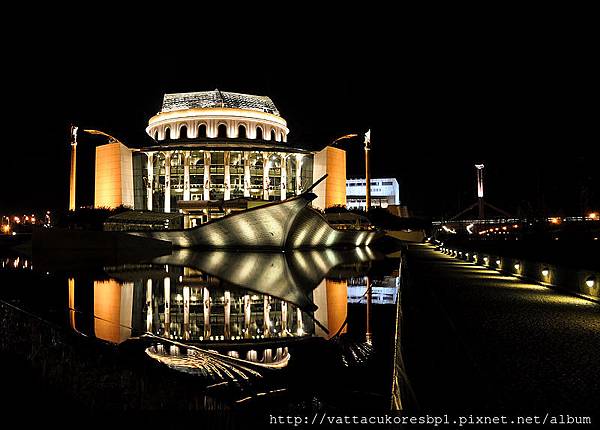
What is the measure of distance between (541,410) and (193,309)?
7.55 metres

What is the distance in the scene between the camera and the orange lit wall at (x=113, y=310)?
795 centimetres

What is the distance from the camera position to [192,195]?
58.9 m

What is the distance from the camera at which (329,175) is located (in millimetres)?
64312

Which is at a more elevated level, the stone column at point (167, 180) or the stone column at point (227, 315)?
the stone column at point (167, 180)

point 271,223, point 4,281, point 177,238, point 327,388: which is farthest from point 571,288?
point 177,238

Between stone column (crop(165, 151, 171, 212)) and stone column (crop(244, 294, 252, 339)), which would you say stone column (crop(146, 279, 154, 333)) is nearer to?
stone column (crop(244, 294, 252, 339))

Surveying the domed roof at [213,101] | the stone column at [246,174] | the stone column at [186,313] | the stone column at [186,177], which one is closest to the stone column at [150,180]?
the stone column at [186,177]

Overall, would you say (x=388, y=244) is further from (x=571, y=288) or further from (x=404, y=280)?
(x=404, y=280)

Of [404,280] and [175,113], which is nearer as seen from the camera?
[404,280]

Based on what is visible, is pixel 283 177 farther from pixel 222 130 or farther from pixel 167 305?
pixel 167 305

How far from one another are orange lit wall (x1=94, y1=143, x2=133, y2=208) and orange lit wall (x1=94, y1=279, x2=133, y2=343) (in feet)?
149

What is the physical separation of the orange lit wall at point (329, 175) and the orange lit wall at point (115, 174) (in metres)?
22.2

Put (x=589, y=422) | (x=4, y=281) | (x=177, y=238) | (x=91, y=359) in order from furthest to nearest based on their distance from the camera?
(x=177, y=238) → (x=4, y=281) → (x=91, y=359) → (x=589, y=422)

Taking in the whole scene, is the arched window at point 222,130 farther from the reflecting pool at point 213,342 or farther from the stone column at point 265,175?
the reflecting pool at point 213,342
